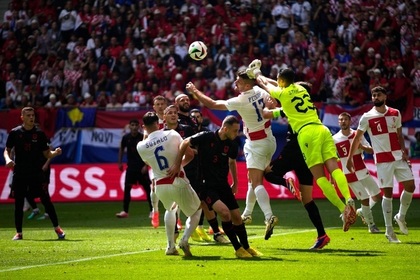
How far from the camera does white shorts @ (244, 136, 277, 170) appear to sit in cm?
1498

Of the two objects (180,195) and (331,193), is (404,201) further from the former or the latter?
(180,195)

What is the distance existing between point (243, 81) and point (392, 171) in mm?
2947

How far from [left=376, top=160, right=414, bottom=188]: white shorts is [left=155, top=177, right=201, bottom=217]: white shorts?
3.81 meters

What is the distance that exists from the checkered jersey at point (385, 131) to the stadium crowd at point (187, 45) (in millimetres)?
9304

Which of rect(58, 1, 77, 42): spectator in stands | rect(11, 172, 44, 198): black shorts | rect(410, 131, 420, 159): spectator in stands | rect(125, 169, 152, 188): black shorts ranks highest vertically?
rect(58, 1, 77, 42): spectator in stands

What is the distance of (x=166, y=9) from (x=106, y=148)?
646 centimetres

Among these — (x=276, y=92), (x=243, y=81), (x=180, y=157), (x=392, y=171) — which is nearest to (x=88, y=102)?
(x=243, y=81)

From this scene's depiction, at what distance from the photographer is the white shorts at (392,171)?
15.0 meters

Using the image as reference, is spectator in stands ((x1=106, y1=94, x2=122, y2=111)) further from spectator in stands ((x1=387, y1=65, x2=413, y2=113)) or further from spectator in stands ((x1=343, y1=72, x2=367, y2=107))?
spectator in stands ((x1=387, y1=65, x2=413, y2=113))

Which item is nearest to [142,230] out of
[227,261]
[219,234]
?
[219,234]

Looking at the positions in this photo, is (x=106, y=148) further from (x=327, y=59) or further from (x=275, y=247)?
(x=275, y=247)

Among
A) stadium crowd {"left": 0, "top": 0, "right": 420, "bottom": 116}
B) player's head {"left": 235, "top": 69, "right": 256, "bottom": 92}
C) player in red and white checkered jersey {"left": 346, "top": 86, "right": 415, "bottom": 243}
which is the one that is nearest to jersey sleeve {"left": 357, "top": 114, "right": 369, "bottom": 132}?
player in red and white checkered jersey {"left": 346, "top": 86, "right": 415, "bottom": 243}

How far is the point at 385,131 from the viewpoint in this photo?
1501cm

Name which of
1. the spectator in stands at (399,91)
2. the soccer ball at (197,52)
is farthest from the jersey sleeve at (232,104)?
the spectator in stands at (399,91)
